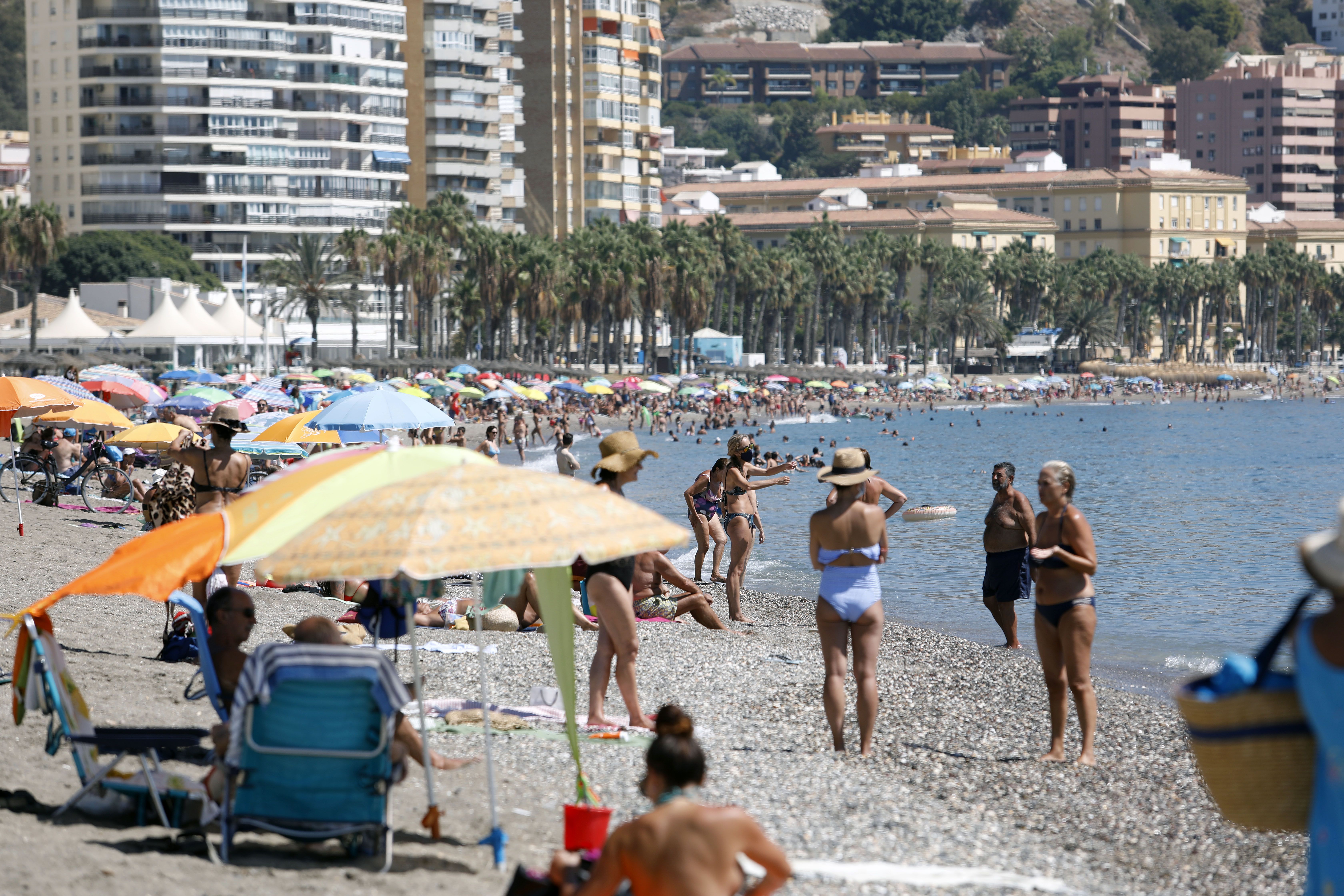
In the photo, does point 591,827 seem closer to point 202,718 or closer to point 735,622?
point 202,718

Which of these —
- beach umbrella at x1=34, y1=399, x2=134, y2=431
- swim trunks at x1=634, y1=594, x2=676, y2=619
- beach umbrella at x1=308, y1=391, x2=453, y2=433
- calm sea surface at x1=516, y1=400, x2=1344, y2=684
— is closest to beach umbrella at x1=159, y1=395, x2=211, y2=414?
calm sea surface at x1=516, y1=400, x2=1344, y2=684

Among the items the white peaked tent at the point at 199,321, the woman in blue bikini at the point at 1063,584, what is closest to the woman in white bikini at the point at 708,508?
the woman in blue bikini at the point at 1063,584

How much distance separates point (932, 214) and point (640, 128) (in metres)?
32.0

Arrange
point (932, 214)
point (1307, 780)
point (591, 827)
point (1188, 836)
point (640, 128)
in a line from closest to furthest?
point (1307, 780), point (591, 827), point (1188, 836), point (640, 128), point (932, 214)

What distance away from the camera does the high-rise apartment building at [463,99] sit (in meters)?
101

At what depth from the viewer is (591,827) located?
20.0ft

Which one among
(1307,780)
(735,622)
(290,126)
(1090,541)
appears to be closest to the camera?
(1307,780)

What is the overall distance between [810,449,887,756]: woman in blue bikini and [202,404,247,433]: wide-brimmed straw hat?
474 cm

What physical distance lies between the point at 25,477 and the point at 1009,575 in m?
15.1

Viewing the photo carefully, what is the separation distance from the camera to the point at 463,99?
101 m

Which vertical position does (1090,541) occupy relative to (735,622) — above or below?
above

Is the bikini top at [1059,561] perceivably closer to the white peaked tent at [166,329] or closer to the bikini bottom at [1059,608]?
the bikini bottom at [1059,608]

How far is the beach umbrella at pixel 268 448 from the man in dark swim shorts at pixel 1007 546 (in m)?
8.28

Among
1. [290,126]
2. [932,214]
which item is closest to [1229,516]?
[290,126]
